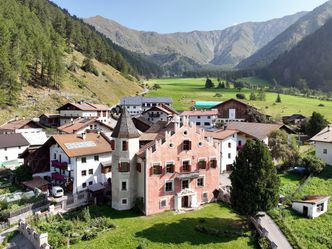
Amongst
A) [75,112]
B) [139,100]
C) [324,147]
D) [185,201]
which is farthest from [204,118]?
[185,201]

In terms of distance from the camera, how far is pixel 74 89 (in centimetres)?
14100

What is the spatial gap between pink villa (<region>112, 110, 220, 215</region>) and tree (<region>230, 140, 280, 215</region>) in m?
8.78

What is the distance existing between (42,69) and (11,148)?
213 feet

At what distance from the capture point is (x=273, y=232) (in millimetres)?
43750

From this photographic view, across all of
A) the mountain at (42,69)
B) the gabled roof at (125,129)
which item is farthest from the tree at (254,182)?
the mountain at (42,69)

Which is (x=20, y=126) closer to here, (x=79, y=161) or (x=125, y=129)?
(x=79, y=161)

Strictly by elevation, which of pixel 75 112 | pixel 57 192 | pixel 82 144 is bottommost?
pixel 57 192

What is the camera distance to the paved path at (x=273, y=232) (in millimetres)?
41281

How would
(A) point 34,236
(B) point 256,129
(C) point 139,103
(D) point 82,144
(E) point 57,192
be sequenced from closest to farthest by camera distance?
(A) point 34,236, (E) point 57,192, (D) point 82,144, (B) point 256,129, (C) point 139,103

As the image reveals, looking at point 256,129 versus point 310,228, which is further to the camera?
point 256,129

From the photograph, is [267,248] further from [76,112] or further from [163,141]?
[76,112]

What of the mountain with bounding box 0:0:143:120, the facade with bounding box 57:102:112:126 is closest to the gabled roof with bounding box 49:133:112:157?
the facade with bounding box 57:102:112:126

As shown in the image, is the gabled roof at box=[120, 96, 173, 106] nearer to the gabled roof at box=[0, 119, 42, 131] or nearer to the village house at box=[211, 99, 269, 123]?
the village house at box=[211, 99, 269, 123]

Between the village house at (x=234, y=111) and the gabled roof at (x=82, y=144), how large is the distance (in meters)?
75.9
